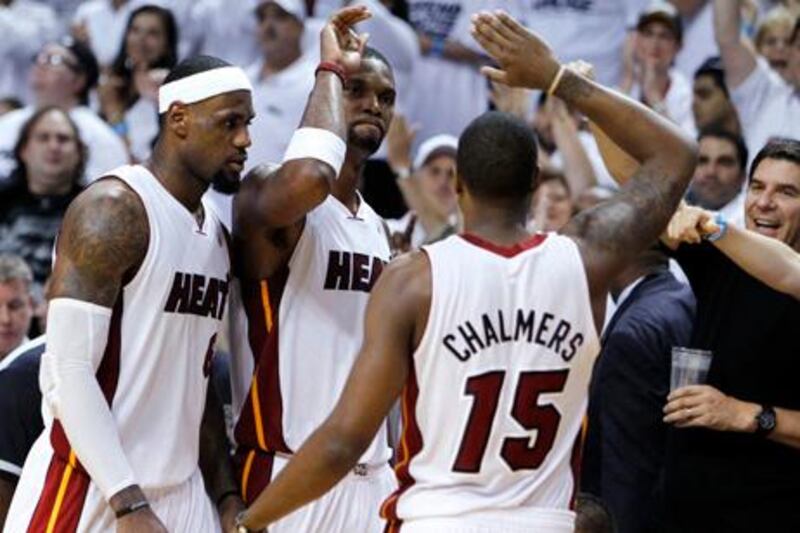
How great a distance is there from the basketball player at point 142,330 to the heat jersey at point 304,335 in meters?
0.19

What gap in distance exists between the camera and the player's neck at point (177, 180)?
5.32m

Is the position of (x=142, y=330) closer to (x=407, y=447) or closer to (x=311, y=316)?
(x=311, y=316)

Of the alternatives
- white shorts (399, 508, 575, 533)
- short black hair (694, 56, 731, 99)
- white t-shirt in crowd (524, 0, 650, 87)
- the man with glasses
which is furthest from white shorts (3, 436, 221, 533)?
white t-shirt in crowd (524, 0, 650, 87)

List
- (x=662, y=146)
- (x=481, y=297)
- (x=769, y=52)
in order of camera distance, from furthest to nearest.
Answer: (x=769, y=52), (x=662, y=146), (x=481, y=297)

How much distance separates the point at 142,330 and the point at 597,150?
5.31 meters

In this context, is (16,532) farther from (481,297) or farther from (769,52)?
(769,52)

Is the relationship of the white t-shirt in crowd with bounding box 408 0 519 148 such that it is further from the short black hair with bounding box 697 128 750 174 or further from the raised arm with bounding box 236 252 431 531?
the raised arm with bounding box 236 252 431 531

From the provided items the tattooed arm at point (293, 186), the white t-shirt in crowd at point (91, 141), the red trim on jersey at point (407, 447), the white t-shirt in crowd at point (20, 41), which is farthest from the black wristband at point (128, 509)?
the white t-shirt in crowd at point (20, 41)

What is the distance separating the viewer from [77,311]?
4.97m

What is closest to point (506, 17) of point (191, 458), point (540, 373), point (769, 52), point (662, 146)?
point (662, 146)

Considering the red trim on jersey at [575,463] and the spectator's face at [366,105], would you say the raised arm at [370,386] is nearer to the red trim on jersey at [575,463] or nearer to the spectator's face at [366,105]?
the red trim on jersey at [575,463]

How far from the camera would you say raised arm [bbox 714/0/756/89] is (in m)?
10.1

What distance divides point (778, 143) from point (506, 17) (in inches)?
65.7

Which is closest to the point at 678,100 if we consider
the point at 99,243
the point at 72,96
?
the point at 72,96
